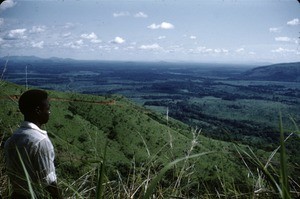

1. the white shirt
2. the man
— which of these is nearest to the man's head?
the man

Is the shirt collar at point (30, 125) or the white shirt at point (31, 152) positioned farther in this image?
the shirt collar at point (30, 125)

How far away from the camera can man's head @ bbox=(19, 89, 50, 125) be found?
3.30 metres

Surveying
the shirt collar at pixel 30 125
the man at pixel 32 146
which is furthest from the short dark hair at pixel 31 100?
the shirt collar at pixel 30 125

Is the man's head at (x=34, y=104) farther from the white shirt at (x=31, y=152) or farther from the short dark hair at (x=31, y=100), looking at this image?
the white shirt at (x=31, y=152)

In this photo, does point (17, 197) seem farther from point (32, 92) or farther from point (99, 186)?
point (99, 186)

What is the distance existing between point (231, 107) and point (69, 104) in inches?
4053

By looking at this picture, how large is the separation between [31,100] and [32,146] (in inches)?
20.1

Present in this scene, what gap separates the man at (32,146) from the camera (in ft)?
9.38

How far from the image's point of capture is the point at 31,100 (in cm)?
334

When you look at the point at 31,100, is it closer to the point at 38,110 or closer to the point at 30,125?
the point at 38,110

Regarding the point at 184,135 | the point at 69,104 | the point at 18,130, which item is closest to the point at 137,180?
the point at 18,130

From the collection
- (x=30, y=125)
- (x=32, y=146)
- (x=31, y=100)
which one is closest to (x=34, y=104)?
(x=31, y=100)

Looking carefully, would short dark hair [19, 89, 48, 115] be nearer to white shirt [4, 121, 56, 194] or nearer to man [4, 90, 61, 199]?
man [4, 90, 61, 199]

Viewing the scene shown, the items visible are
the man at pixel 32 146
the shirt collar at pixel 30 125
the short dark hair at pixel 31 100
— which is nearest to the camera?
the man at pixel 32 146
